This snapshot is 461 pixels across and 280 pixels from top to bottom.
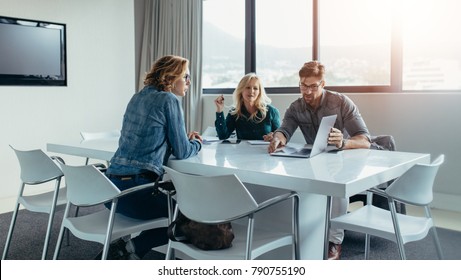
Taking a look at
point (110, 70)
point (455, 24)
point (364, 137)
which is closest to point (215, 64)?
point (110, 70)

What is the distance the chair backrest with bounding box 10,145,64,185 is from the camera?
2336 millimetres

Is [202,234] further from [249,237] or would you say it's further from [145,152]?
[145,152]

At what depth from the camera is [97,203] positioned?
1.97 m

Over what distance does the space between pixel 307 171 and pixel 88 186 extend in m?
0.94

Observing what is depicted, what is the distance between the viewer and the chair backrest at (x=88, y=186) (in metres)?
→ 1.92

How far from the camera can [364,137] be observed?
8.57 feet

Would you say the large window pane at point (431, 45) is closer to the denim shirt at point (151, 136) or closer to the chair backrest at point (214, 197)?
the denim shirt at point (151, 136)

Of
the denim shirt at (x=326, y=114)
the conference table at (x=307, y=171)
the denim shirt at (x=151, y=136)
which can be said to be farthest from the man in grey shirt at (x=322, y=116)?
the denim shirt at (x=151, y=136)

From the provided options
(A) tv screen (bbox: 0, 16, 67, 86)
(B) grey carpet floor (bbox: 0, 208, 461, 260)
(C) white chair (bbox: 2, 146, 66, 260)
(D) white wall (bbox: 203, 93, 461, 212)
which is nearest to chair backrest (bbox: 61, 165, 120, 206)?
(C) white chair (bbox: 2, 146, 66, 260)

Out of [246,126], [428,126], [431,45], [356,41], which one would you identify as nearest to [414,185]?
[246,126]

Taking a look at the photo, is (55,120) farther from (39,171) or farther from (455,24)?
(455,24)

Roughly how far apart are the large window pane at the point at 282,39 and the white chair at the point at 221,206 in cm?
323

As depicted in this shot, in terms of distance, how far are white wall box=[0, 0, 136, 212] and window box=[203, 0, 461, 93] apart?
1147 millimetres
